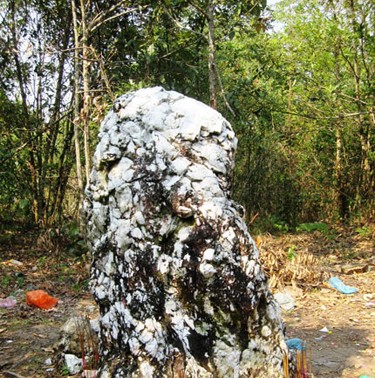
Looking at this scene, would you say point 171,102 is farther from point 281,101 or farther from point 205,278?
point 281,101

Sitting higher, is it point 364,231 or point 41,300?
point 364,231

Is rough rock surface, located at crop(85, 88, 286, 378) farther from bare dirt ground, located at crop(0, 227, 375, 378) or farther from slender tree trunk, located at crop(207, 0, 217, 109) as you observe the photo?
slender tree trunk, located at crop(207, 0, 217, 109)

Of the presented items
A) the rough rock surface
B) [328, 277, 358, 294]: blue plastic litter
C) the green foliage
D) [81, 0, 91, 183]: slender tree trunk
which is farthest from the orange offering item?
the green foliage

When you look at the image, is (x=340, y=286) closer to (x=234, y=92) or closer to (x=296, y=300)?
(x=296, y=300)

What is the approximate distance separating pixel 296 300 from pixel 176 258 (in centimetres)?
309

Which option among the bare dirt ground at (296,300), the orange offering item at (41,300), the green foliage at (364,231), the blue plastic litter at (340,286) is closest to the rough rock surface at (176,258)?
the bare dirt ground at (296,300)

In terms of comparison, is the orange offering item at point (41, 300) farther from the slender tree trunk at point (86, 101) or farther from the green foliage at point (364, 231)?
the green foliage at point (364, 231)

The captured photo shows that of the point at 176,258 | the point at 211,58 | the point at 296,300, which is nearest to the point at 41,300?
the point at 296,300

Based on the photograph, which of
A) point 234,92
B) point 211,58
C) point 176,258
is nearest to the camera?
point 176,258

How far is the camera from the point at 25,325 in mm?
4414

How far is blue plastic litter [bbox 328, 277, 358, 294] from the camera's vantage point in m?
5.45

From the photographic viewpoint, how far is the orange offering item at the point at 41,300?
5039 mm

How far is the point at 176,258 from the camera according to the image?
2.56 metres

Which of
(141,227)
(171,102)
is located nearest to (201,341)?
(141,227)
